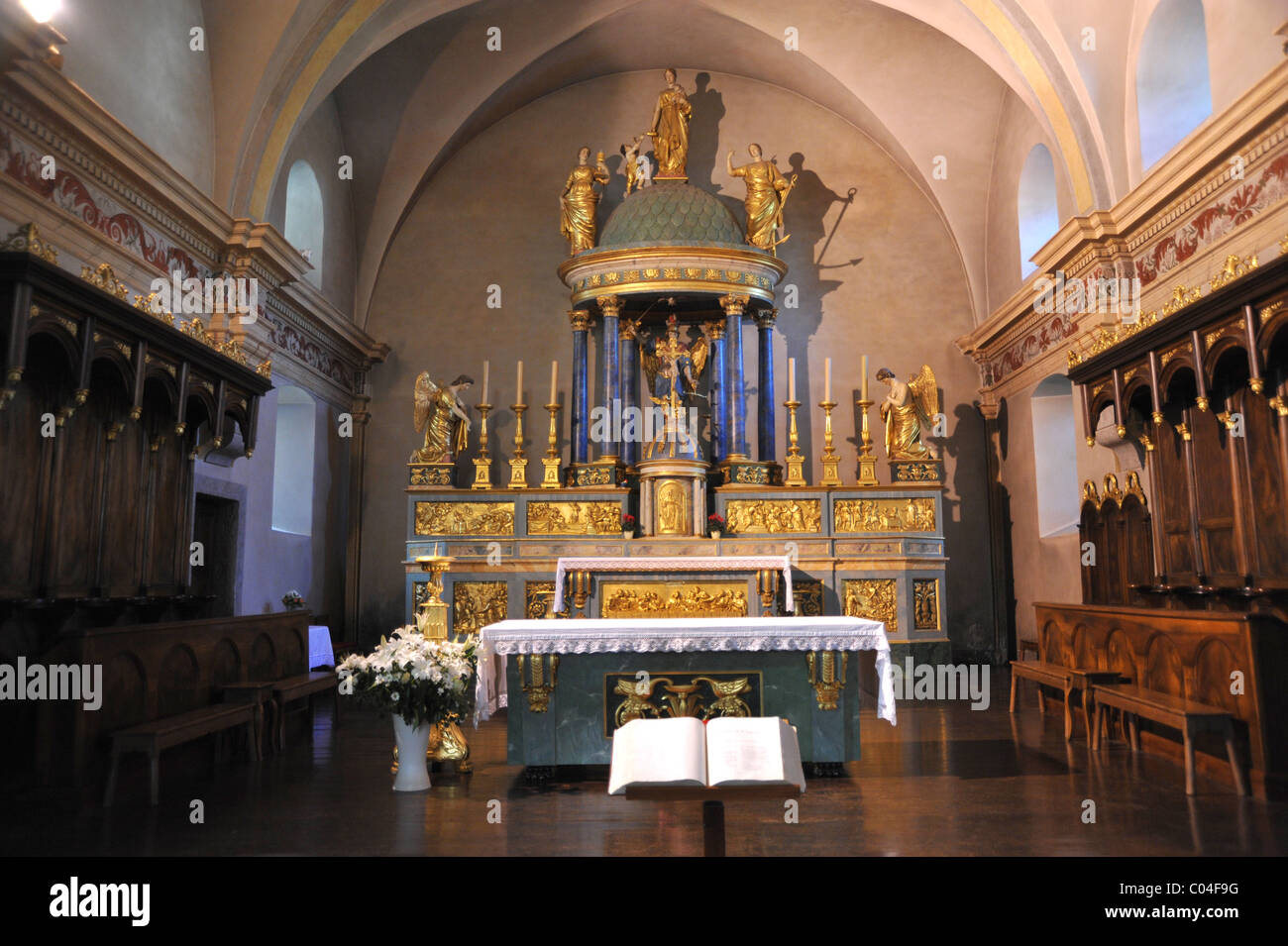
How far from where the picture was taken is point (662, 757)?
334 centimetres

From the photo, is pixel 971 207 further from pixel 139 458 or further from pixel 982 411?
pixel 139 458

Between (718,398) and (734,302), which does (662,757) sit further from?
(734,302)

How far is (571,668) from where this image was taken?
630cm

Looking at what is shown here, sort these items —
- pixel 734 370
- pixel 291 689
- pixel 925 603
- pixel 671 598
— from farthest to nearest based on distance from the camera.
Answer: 1. pixel 734 370
2. pixel 925 603
3. pixel 671 598
4. pixel 291 689

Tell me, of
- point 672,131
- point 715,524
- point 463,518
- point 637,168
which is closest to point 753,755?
point 715,524

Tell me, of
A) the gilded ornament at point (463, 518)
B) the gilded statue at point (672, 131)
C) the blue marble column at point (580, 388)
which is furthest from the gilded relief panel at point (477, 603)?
the gilded statue at point (672, 131)

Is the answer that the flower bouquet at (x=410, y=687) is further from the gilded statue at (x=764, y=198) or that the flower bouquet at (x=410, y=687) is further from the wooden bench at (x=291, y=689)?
the gilded statue at (x=764, y=198)

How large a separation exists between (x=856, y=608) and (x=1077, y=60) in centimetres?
611

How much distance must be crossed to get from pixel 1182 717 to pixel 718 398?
25.1 ft

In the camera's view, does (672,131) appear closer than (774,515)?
No

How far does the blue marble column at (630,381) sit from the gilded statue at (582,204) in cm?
120

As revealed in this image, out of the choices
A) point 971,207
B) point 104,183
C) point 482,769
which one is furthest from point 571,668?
point 971,207

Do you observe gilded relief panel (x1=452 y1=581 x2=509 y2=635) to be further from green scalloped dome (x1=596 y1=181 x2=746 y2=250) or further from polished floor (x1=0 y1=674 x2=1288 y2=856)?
polished floor (x1=0 y1=674 x2=1288 y2=856)

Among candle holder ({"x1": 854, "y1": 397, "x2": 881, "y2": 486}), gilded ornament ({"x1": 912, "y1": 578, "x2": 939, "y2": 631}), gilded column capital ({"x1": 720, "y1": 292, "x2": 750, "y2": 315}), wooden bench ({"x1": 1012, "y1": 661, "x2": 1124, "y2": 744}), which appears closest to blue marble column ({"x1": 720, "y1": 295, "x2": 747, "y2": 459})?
gilded column capital ({"x1": 720, "y1": 292, "x2": 750, "y2": 315})
